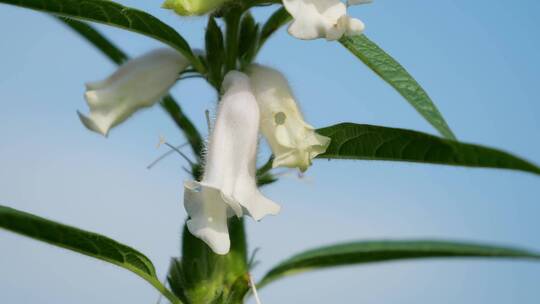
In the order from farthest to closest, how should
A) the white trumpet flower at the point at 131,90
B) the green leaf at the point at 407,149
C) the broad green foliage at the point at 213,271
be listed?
the white trumpet flower at the point at 131,90, the broad green foliage at the point at 213,271, the green leaf at the point at 407,149

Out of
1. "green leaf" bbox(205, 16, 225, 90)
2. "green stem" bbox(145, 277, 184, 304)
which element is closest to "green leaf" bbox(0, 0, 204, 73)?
"green leaf" bbox(205, 16, 225, 90)

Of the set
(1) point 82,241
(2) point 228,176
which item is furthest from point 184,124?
(1) point 82,241

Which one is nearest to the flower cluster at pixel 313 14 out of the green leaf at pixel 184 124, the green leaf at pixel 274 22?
the green leaf at pixel 274 22

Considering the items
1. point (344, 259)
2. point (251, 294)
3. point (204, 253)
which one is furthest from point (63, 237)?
point (344, 259)

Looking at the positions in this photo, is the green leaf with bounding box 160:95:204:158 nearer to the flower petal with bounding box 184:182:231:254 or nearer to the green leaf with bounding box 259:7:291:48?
the flower petal with bounding box 184:182:231:254

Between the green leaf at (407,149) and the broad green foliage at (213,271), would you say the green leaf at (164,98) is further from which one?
the green leaf at (407,149)
